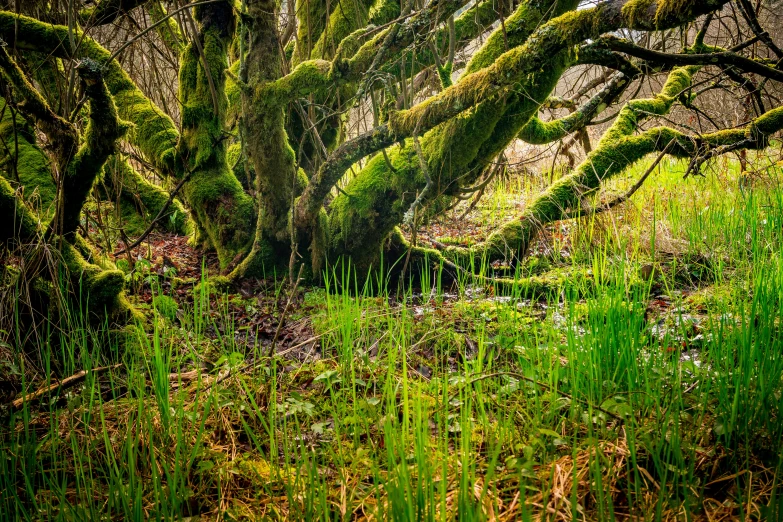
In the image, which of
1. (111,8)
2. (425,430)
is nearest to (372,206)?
(111,8)

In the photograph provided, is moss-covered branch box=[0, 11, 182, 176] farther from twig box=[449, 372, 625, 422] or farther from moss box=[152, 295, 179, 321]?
twig box=[449, 372, 625, 422]

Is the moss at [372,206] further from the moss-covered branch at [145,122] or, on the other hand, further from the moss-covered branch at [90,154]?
the moss-covered branch at [90,154]

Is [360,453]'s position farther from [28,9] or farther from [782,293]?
[28,9]

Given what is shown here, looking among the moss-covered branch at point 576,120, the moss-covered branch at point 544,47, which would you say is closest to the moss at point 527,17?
the moss-covered branch at point 544,47

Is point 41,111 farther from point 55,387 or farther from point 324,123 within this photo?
point 324,123

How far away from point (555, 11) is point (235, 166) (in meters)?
3.15

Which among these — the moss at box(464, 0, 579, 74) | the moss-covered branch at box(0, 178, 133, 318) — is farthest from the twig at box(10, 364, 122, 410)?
the moss at box(464, 0, 579, 74)

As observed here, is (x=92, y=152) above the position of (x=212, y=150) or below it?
below

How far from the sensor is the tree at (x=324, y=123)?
8.83 ft

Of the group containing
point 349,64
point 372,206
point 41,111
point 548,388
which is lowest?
point 548,388

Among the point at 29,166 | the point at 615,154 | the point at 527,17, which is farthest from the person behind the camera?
the point at 615,154

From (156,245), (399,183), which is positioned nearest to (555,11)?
(399,183)

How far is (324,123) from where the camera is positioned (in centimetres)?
492

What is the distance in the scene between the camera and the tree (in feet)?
8.83
